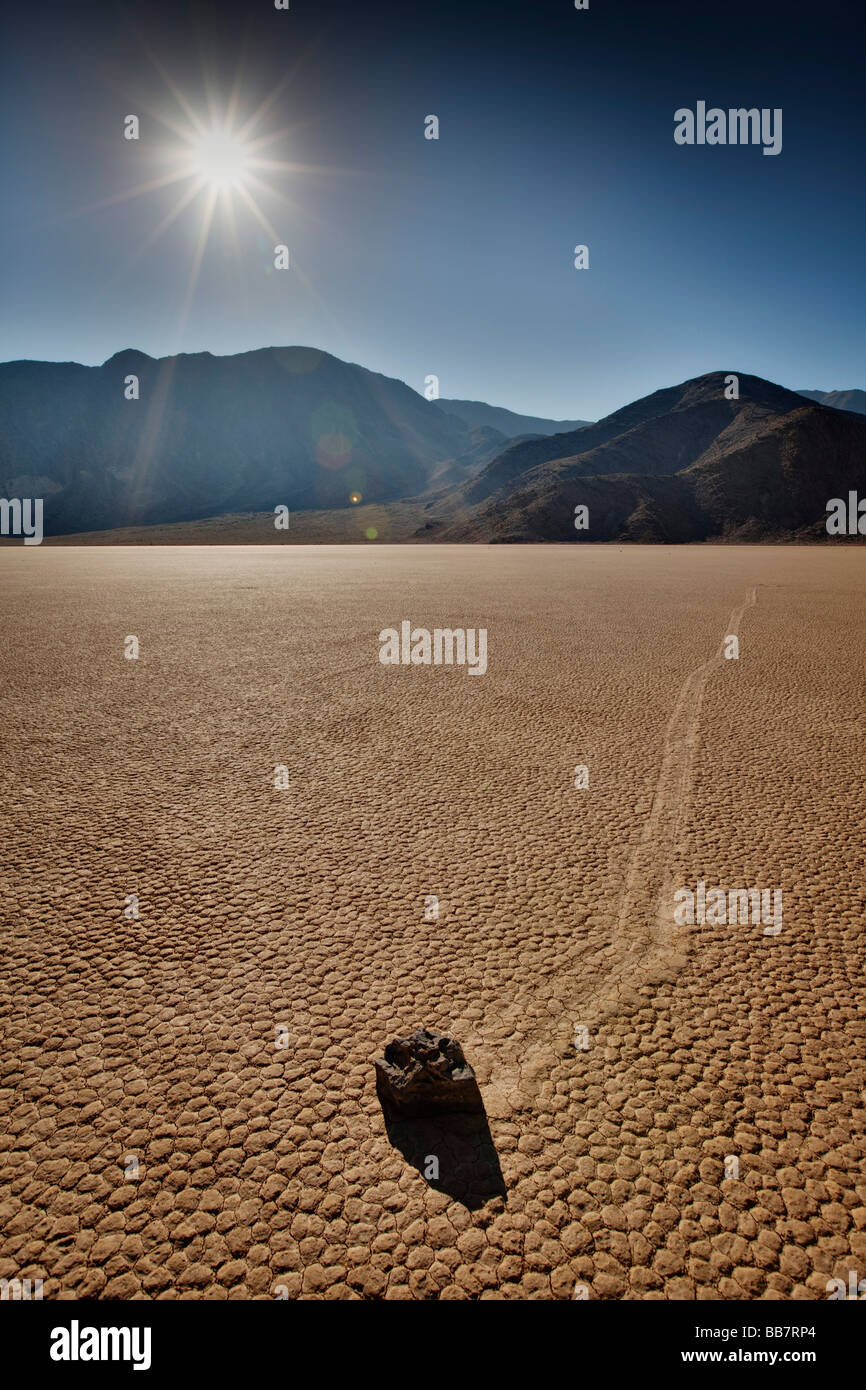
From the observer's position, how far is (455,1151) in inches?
103

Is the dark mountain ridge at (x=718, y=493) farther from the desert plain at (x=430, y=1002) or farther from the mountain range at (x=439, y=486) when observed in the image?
the desert plain at (x=430, y=1002)

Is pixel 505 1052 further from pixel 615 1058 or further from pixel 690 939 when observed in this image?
pixel 690 939

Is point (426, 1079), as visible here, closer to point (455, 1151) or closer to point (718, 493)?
point (455, 1151)

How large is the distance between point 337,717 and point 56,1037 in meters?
5.31

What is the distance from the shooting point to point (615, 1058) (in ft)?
9.89

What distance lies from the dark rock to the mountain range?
3529 inches

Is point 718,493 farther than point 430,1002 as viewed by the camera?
Yes

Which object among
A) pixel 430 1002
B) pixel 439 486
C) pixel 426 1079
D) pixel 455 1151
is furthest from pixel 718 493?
pixel 439 486

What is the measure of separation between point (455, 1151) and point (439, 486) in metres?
209

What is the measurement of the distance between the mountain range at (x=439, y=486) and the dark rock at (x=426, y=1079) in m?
89.6

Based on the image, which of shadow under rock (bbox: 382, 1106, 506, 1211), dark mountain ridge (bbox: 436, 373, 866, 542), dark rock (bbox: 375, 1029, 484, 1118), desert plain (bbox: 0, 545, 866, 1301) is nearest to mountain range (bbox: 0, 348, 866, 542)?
dark mountain ridge (bbox: 436, 373, 866, 542)

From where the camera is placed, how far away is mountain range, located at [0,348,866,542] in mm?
91375
